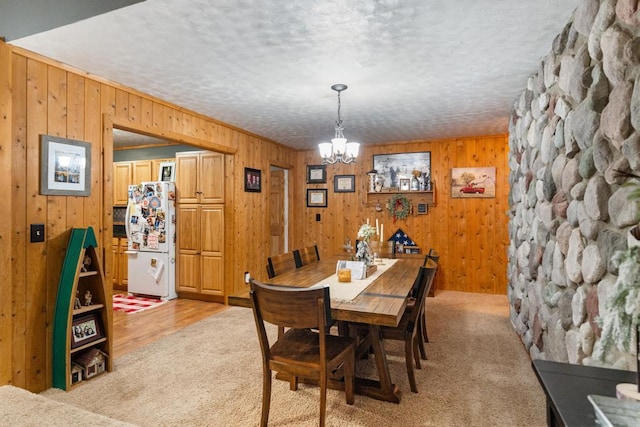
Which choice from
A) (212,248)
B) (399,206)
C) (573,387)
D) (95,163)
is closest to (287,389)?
(573,387)

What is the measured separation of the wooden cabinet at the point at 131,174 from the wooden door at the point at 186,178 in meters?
0.31

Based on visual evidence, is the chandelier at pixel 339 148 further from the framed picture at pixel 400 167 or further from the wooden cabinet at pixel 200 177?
the framed picture at pixel 400 167

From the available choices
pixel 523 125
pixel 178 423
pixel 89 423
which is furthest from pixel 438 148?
pixel 89 423

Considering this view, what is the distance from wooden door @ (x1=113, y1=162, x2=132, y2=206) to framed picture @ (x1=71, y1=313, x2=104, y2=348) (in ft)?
10.9

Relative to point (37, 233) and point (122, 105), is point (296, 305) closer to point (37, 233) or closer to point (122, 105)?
point (37, 233)

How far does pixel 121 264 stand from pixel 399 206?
4.57 m

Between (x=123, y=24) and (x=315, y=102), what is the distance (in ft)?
6.27

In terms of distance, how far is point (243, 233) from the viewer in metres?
4.95

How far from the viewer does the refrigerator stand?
496 centimetres

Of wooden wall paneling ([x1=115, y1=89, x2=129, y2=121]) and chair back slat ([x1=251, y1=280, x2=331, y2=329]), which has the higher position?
wooden wall paneling ([x1=115, y1=89, x2=129, y2=121])

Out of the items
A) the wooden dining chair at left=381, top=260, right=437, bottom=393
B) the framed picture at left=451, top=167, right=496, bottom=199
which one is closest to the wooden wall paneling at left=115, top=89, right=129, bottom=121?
the wooden dining chair at left=381, top=260, right=437, bottom=393

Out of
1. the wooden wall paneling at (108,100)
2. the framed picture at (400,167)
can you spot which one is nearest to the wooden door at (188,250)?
the wooden wall paneling at (108,100)

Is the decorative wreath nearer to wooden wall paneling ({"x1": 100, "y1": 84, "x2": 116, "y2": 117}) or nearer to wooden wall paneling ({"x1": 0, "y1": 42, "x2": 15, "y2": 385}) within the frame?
wooden wall paneling ({"x1": 100, "y1": 84, "x2": 116, "y2": 117})

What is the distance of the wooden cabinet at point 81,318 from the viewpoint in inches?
98.6
